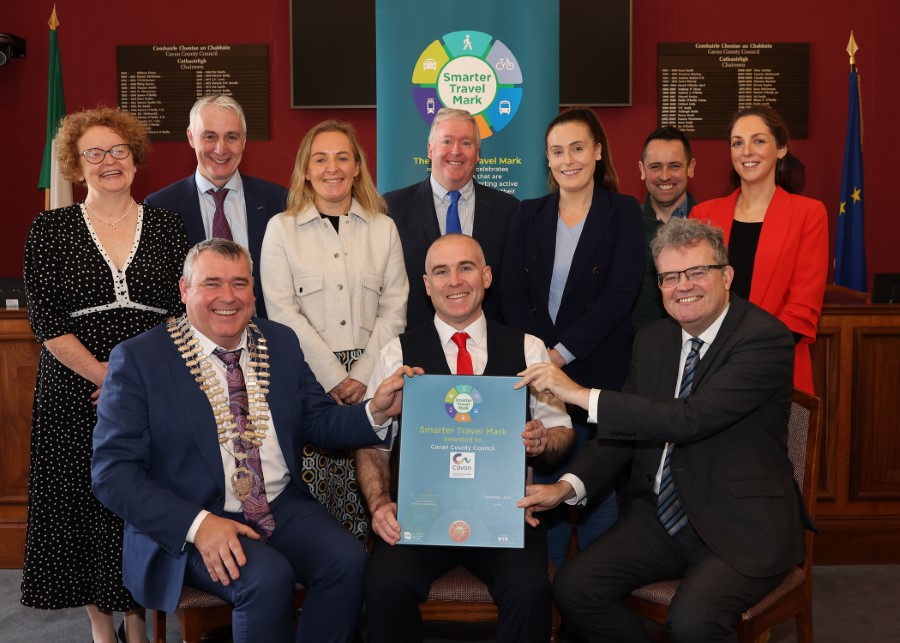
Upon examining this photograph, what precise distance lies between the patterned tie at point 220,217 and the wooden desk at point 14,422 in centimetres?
139

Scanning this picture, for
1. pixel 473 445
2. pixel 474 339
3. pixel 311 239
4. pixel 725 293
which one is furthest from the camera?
pixel 311 239

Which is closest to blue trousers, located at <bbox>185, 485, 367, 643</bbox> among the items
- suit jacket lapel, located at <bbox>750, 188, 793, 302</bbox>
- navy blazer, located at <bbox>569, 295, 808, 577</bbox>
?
navy blazer, located at <bbox>569, 295, 808, 577</bbox>

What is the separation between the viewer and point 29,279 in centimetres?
302

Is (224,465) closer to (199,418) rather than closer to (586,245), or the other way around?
(199,418)

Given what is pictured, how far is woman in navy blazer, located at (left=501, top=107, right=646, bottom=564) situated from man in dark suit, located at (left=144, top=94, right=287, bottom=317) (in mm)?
1017

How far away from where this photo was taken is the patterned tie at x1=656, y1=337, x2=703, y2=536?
2.71 meters

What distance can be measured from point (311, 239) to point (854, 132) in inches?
163

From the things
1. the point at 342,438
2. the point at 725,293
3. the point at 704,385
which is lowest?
the point at 342,438

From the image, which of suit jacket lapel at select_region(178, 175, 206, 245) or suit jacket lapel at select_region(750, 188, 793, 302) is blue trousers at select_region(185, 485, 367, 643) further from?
suit jacket lapel at select_region(750, 188, 793, 302)

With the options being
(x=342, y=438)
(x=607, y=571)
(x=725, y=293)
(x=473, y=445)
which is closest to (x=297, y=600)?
(x=342, y=438)

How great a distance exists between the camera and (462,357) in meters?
2.89

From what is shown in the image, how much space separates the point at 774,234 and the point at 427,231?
142 centimetres

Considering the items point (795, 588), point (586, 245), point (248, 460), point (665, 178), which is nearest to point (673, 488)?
point (795, 588)

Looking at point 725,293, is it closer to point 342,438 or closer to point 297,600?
point 342,438
